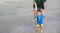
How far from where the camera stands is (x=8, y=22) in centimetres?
124

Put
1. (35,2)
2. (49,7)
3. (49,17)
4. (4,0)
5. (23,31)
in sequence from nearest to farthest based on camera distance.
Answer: (35,2), (23,31), (49,17), (49,7), (4,0)

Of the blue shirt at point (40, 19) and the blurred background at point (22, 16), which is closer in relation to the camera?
the blue shirt at point (40, 19)

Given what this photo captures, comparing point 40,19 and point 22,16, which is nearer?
point 40,19

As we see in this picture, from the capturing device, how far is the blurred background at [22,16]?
1.12 metres

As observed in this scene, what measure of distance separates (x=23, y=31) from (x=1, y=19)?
0.29m

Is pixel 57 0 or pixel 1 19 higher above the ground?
pixel 57 0

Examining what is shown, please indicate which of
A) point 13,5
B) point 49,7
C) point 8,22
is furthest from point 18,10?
point 49,7

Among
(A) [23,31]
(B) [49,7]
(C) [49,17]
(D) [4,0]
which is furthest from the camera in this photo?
(D) [4,0]

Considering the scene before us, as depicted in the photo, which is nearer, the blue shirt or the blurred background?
the blue shirt

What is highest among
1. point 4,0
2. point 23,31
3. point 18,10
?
point 4,0

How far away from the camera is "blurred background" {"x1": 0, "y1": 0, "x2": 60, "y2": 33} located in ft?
3.68

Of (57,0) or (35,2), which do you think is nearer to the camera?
(35,2)

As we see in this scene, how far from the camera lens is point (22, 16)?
4.26ft

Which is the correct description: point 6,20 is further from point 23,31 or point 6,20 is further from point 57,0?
point 57,0
